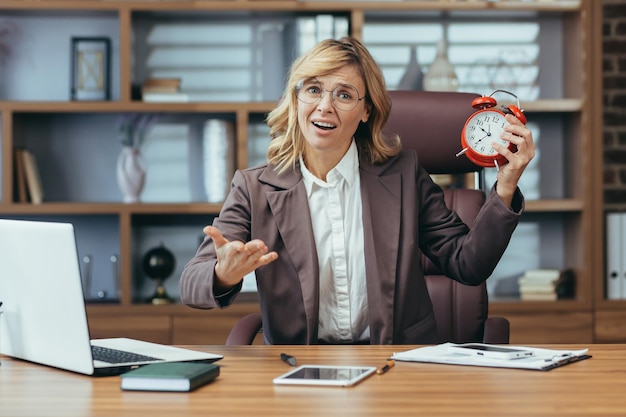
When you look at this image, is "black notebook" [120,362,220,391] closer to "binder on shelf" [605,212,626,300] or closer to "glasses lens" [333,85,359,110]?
"glasses lens" [333,85,359,110]

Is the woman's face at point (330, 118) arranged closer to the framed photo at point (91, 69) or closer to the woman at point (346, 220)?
the woman at point (346, 220)

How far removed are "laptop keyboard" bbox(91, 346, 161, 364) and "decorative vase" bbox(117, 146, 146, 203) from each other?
7.33ft

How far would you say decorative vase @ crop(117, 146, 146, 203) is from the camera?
12.9ft

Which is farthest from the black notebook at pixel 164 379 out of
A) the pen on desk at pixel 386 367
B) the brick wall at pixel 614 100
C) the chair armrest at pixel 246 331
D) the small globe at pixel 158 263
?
the brick wall at pixel 614 100

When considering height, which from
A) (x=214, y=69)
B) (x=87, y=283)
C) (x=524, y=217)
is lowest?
(x=87, y=283)

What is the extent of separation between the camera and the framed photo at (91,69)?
3.95 metres

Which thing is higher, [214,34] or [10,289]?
[214,34]

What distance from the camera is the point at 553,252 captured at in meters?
4.24

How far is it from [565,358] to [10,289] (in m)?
0.99

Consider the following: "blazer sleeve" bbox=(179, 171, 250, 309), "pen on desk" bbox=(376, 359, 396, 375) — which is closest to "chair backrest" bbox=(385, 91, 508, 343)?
"blazer sleeve" bbox=(179, 171, 250, 309)

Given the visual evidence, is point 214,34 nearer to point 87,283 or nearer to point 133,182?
point 133,182

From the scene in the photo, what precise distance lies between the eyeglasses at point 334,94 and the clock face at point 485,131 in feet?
1.04

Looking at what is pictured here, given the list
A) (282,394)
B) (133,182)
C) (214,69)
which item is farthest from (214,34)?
(282,394)

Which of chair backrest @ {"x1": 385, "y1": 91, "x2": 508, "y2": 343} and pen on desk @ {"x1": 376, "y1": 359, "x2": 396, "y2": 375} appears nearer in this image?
pen on desk @ {"x1": 376, "y1": 359, "x2": 396, "y2": 375}
